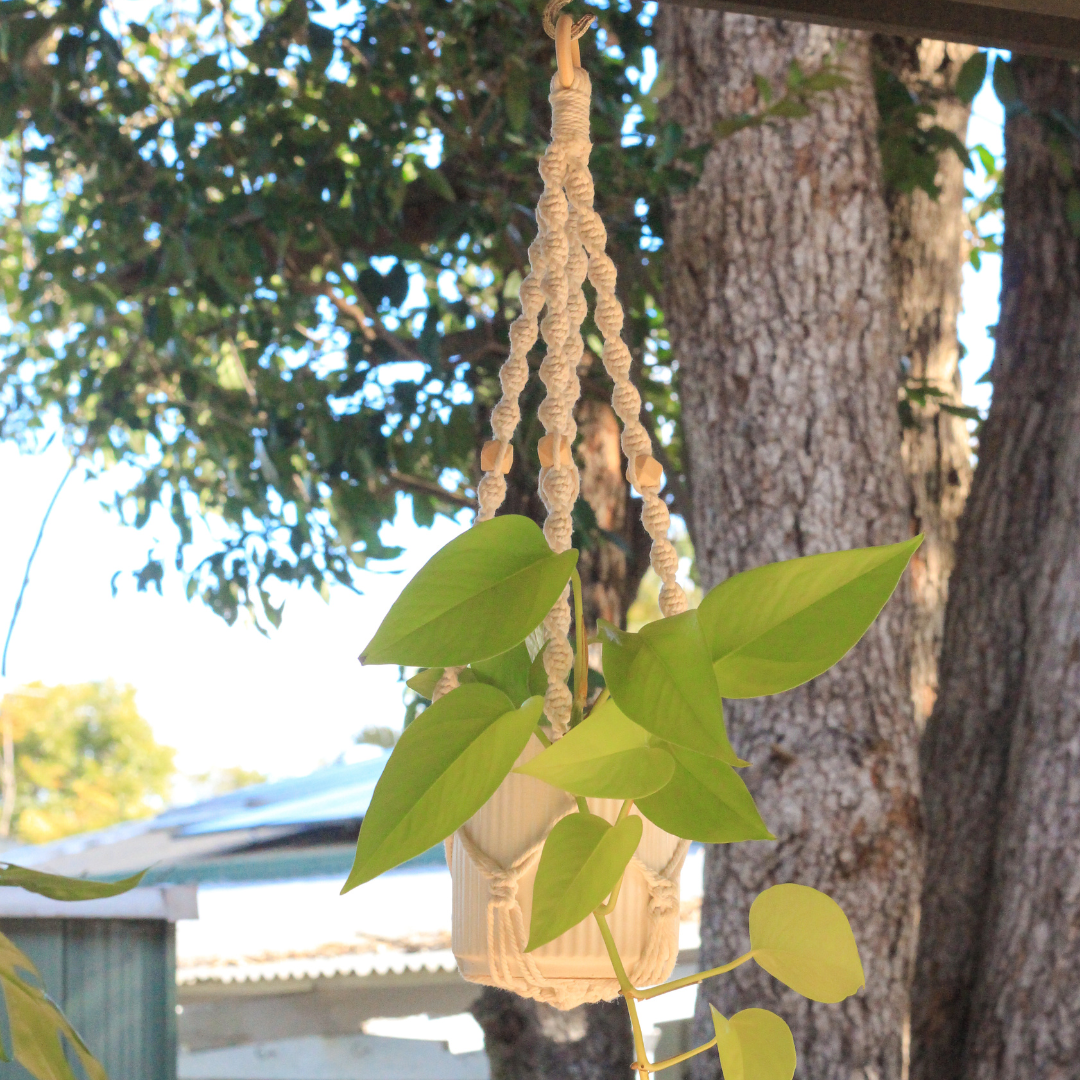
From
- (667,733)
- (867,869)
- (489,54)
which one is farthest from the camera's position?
(489,54)

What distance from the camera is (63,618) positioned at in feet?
46.0

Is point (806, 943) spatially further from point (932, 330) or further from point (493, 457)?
point (932, 330)

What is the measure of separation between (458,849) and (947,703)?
110 cm

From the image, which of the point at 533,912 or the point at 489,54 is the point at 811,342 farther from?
the point at 533,912

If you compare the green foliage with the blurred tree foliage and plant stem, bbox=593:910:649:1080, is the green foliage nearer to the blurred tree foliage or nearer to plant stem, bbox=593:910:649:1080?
plant stem, bbox=593:910:649:1080

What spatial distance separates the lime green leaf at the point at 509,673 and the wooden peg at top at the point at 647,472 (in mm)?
93

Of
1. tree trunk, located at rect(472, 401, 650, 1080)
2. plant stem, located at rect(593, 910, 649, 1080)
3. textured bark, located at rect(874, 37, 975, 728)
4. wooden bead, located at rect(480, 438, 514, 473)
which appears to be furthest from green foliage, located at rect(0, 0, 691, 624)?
plant stem, located at rect(593, 910, 649, 1080)

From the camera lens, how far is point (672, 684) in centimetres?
39

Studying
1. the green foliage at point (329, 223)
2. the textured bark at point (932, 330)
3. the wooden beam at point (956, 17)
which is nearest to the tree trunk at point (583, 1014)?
the green foliage at point (329, 223)

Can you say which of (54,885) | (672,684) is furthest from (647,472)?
(54,885)

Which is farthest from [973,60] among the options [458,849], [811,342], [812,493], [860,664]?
[458,849]

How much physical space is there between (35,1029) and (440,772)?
216mm

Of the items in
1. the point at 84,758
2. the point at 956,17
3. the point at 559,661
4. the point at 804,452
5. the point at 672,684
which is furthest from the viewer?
the point at 84,758

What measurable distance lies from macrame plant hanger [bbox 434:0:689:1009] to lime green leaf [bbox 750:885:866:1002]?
0.04 meters
